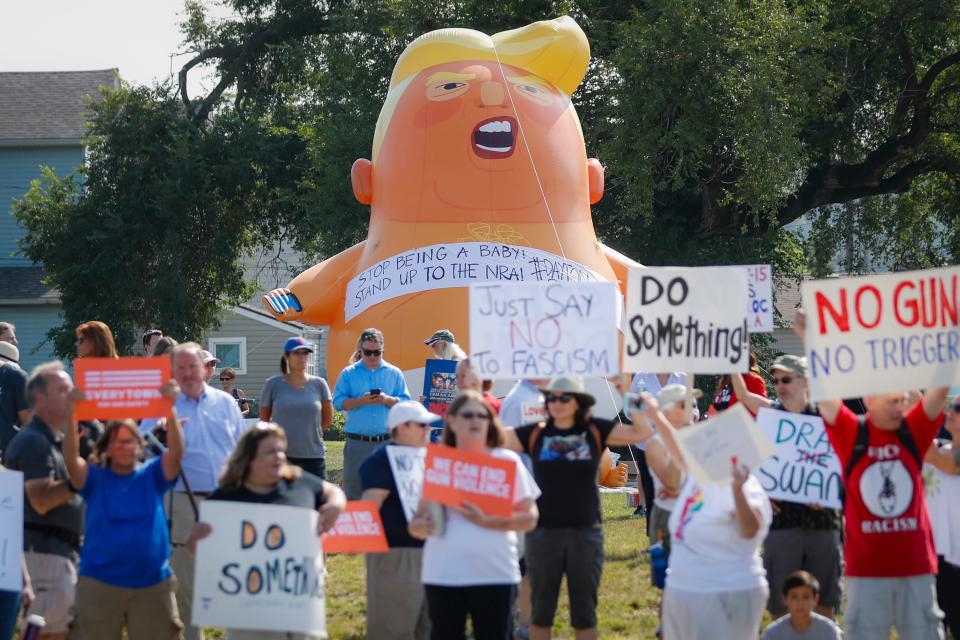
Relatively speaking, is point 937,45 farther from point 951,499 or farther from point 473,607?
point 473,607

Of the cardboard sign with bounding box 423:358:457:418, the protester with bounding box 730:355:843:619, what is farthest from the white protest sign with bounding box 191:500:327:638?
the cardboard sign with bounding box 423:358:457:418

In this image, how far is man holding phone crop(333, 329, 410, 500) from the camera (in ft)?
29.1

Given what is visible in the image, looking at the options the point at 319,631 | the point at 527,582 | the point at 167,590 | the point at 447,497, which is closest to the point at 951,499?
the point at 527,582

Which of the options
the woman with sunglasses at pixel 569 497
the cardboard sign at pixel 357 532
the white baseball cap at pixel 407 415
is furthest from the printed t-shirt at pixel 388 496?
the woman with sunglasses at pixel 569 497

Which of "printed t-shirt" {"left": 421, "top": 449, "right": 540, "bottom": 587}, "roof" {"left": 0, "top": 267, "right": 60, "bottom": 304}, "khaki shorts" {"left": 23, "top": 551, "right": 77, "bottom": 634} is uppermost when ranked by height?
"roof" {"left": 0, "top": 267, "right": 60, "bottom": 304}

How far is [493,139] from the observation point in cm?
1247

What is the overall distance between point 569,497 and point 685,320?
1.09 m

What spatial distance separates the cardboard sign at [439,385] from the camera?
9.23 meters

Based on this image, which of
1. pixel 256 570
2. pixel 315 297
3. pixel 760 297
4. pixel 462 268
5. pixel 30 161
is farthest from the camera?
pixel 30 161

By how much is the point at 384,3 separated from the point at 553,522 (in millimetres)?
15534

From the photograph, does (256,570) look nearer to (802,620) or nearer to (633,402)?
(633,402)

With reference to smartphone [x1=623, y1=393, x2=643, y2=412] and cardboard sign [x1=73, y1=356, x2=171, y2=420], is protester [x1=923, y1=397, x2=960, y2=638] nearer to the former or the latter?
smartphone [x1=623, y1=393, x2=643, y2=412]

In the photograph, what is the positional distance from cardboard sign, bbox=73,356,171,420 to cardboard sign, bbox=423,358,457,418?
350cm

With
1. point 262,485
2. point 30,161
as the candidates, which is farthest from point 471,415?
point 30,161
